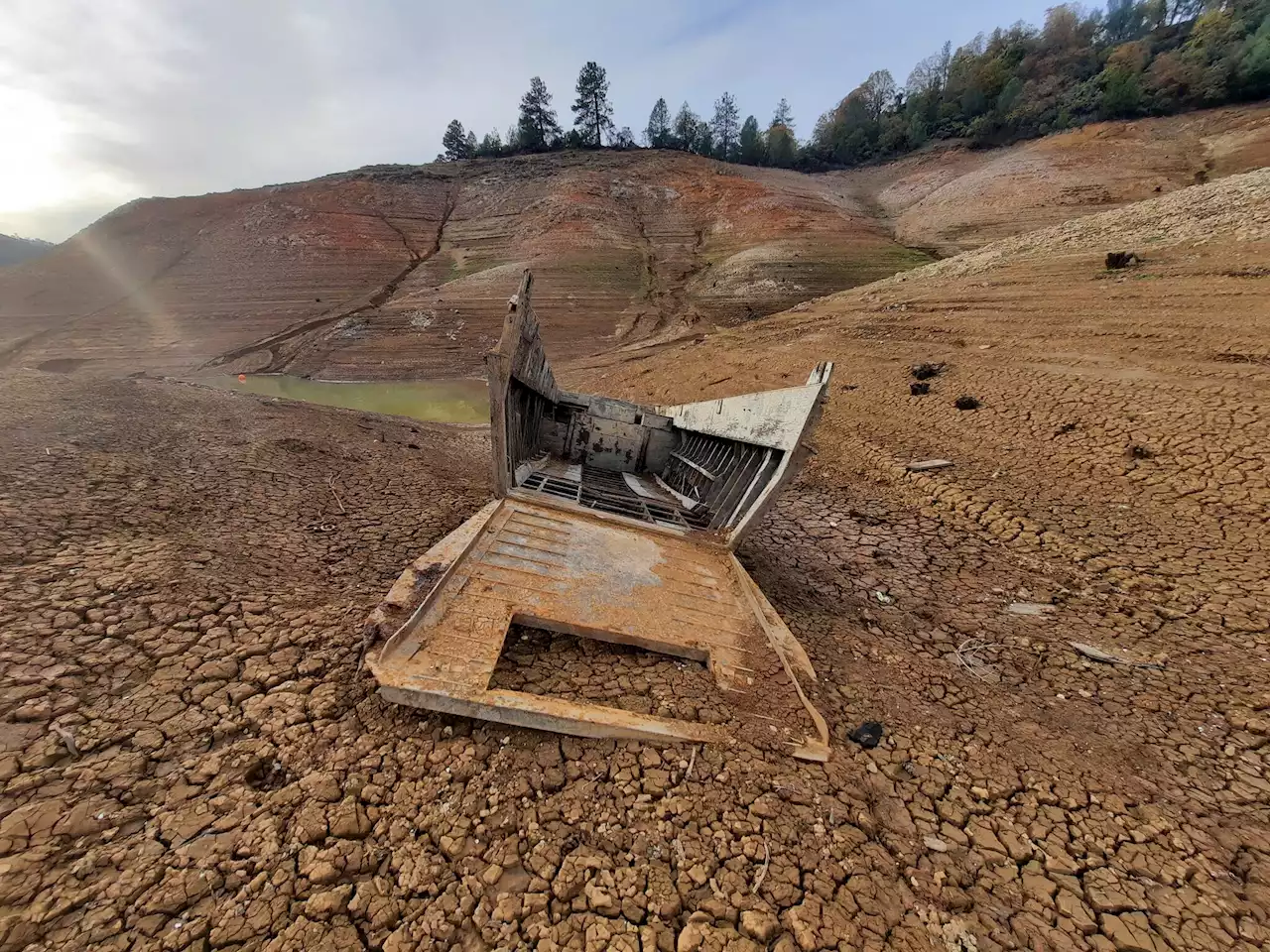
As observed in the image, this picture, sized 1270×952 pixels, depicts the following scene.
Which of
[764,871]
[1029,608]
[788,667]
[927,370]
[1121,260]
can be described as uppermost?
[1121,260]

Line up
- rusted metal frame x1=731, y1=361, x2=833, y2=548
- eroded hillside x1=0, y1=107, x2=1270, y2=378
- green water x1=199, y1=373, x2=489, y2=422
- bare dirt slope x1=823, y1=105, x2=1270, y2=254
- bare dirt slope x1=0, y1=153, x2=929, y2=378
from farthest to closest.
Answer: bare dirt slope x1=823, y1=105, x2=1270, y2=254
eroded hillside x1=0, y1=107, x2=1270, y2=378
bare dirt slope x1=0, y1=153, x2=929, y2=378
green water x1=199, y1=373, x2=489, y2=422
rusted metal frame x1=731, y1=361, x2=833, y2=548

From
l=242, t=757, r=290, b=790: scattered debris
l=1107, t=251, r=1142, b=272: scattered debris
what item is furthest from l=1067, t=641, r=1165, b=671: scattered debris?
l=1107, t=251, r=1142, b=272: scattered debris

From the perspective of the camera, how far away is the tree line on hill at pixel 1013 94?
3078 cm

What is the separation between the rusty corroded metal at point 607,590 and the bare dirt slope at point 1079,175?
25.1 metres

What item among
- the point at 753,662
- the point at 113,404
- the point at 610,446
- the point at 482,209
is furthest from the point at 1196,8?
the point at 113,404

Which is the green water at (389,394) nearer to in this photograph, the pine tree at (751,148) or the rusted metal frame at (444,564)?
the rusted metal frame at (444,564)

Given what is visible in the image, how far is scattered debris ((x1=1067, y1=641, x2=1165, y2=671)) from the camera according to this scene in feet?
11.7

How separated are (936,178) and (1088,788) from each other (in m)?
44.7

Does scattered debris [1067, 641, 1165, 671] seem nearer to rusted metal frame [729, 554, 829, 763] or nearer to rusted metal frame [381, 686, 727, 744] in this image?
rusted metal frame [729, 554, 829, 763]

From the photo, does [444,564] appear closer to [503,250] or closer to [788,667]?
[788,667]

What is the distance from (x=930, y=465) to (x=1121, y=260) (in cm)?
950

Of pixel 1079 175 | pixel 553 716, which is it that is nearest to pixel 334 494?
pixel 553 716

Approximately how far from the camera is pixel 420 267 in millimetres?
28641

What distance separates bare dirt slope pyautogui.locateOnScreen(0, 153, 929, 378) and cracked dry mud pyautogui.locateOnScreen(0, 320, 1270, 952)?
686 inches
